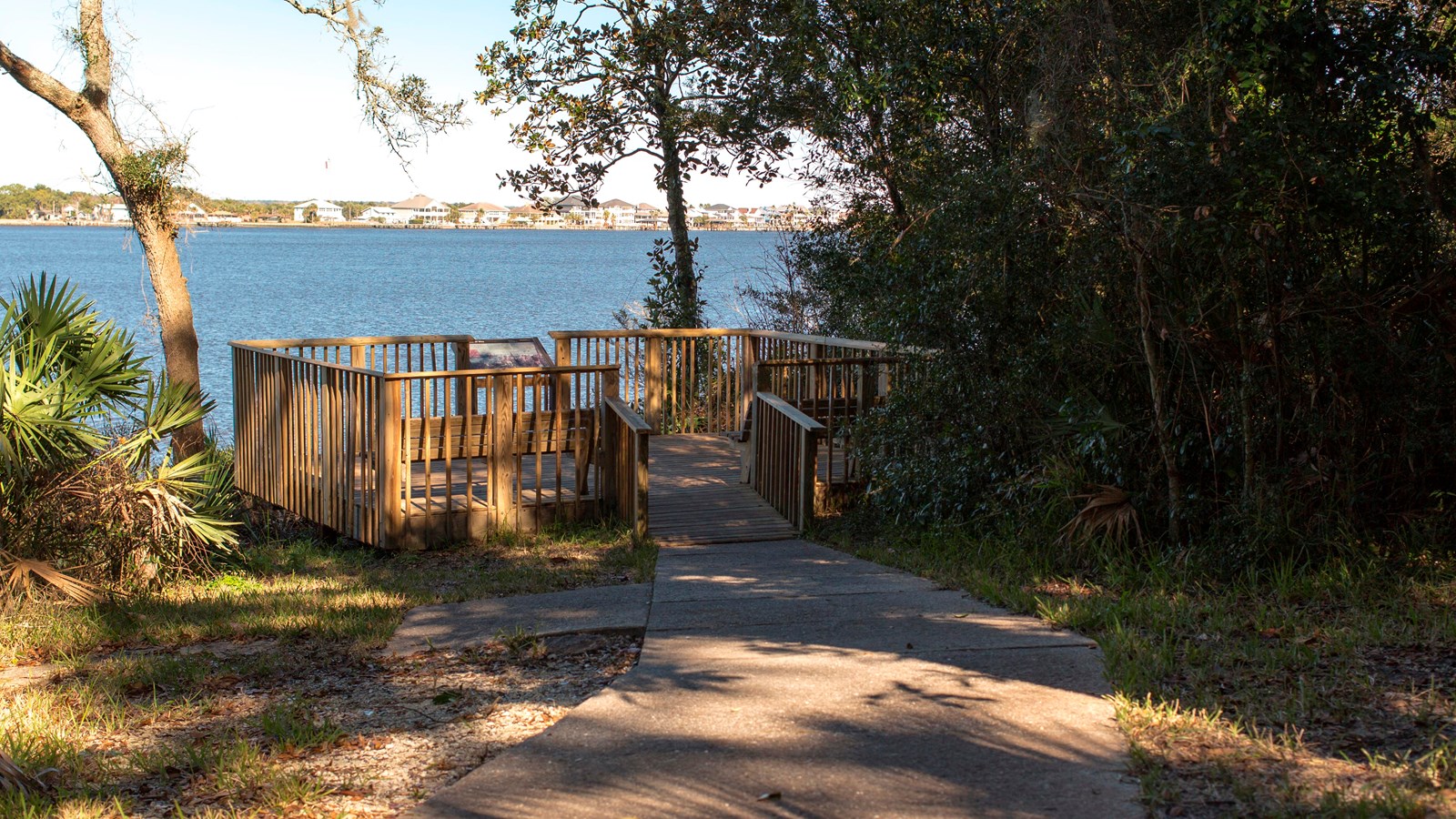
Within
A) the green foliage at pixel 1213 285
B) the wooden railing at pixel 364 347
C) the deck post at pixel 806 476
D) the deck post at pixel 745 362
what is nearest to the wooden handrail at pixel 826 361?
the deck post at pixel 806 476

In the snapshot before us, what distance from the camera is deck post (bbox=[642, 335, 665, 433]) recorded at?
40.9 ft

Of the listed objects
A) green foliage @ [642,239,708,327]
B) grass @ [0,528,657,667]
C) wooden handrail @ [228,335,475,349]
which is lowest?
grass @ [0,528,657,667]

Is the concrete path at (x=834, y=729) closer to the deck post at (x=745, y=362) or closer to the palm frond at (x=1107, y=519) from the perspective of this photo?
→ the palm frond at (x=1107, y=519)

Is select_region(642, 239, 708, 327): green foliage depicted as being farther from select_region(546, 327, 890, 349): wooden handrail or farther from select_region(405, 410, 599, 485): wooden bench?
select_region(405, 410, 599, 485): wooden bench

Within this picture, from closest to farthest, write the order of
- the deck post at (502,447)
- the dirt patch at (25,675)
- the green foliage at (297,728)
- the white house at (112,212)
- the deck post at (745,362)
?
the green foliage at (297,728)
the dirt patch at (25,675)
the deck post at (502,447)
the deck post at (745,362)
the white house at (112,212)

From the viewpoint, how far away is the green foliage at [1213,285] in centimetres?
583

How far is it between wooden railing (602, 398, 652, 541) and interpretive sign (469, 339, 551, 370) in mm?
2295

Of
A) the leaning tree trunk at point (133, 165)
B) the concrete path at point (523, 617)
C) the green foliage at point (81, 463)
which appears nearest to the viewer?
the concrete path at point (523, 617)

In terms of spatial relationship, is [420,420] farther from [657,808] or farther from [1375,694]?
[1375,694]

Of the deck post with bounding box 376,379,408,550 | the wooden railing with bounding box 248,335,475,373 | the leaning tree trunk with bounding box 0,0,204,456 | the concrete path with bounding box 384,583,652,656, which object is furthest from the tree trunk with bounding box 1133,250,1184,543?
the leaning tree trunk with bounding box 0,0,204,456

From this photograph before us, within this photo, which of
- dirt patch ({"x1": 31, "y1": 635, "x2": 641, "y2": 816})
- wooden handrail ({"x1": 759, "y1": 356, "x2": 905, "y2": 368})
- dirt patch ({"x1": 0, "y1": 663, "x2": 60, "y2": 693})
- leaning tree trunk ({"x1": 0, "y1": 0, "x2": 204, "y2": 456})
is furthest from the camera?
leaning tree trunk ({"x1": 0, "y1": 0, "x2": 204, "y2": 456})

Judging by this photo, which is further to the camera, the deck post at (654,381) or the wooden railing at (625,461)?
the deck post at (654,381)

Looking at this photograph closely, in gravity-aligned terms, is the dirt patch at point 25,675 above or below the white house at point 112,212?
below

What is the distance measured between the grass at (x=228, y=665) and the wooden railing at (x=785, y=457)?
1350 millimetres
